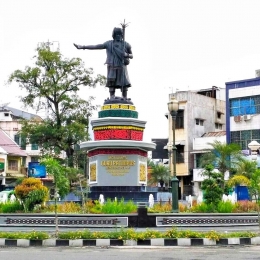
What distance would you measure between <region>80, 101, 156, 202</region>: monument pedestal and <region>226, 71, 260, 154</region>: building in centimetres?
2209

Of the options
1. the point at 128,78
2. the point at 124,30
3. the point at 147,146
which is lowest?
the point at 147,146

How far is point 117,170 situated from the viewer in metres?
23.8

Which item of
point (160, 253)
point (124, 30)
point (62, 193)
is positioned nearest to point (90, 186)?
point (62, 193)

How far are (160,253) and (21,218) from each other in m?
6.19

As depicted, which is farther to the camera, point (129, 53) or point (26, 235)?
point (129, 53)

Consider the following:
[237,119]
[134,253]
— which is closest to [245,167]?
[237,119]

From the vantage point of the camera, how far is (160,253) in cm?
1172

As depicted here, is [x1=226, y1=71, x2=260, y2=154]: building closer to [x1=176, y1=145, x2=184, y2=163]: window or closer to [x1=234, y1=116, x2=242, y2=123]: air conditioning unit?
[x1=234, y1=116, x2=242, y2=123]: air conditioning unit

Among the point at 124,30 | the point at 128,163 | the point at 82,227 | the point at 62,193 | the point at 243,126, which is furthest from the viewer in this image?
the point at 243,126

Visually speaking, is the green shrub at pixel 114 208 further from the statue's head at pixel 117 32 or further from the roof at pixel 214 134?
the roof at pixel 214 134

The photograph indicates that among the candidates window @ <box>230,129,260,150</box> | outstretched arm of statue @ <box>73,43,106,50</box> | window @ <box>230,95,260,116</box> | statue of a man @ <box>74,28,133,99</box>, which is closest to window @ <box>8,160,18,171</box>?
window @ <box>230,129,260,150</box>

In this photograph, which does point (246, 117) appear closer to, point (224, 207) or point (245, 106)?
point (245, 106)

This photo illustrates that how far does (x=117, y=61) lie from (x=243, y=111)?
23.3m

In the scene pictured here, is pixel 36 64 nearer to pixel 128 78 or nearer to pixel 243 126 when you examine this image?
pixel 128 78
